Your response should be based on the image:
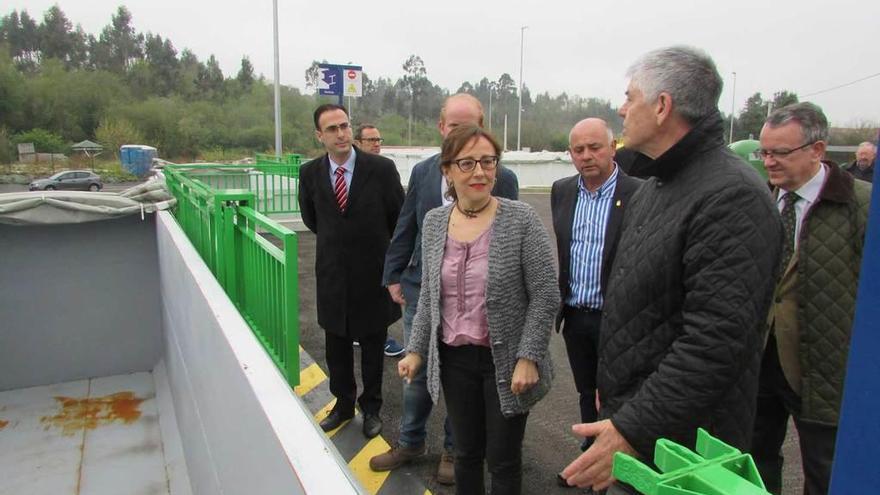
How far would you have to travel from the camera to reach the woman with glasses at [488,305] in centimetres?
221

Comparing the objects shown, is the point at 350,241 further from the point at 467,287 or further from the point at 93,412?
the point at 93,412

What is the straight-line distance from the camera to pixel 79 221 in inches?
217

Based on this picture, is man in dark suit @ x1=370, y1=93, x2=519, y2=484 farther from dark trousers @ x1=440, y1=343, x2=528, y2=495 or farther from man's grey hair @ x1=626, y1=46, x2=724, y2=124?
man's grey hair @ x1=626, y1=46, x2=724, y2=124

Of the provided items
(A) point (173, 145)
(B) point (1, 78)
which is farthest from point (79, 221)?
(B) point (1, 78)

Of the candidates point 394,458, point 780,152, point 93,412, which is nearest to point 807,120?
point 780,152

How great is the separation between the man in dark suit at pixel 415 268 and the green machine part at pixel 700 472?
6.82ft

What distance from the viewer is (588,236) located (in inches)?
113

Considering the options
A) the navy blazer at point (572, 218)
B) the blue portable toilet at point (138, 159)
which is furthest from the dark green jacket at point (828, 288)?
the blue portable toilet at point (138, 159)

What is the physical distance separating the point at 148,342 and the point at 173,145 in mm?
61764

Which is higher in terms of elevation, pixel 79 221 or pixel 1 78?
pixel 1 78

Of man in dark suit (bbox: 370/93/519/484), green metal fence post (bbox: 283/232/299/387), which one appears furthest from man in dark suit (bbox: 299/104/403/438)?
green metal fence post (bbox: 283/232/299/387)

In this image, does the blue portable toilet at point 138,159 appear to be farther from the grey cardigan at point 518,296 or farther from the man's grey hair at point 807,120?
the man's grey hair at point 807,120

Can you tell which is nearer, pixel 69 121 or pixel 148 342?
pixel 148 342

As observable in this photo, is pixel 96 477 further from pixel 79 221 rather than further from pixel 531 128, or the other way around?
pixel 531 128
